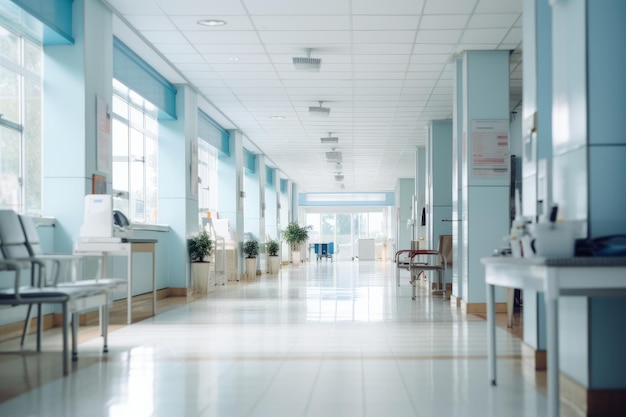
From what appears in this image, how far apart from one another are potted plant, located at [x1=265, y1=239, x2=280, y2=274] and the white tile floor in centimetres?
941

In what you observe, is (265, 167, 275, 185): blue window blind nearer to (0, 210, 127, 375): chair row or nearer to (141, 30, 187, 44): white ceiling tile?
(141, 30, 187, 44): white ceiling tile

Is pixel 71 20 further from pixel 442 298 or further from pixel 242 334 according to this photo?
pixel 442 298

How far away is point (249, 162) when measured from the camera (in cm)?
1730

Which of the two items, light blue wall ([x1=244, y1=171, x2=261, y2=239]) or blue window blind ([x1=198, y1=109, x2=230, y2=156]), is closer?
blue window blind ([x1=198, y1=109, x2=230, y2=156])

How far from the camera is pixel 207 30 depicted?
23.9ft

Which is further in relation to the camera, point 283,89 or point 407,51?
point 283,89

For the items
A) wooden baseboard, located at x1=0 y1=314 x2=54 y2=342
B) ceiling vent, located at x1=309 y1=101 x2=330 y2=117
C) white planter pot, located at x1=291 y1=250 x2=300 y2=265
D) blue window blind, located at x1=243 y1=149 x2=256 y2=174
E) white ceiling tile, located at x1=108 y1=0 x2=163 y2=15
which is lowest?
white planter pot, located at x1=291 y1=250 x2=300 y2=265

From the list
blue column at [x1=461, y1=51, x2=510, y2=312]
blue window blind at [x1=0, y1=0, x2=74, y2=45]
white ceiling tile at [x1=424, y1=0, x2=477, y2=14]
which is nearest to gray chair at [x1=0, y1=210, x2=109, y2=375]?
blue window blind at [x1=0, y1=0, x2=74, y2=45]

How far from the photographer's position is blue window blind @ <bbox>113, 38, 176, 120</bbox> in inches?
314

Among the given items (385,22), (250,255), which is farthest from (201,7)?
(250,255)

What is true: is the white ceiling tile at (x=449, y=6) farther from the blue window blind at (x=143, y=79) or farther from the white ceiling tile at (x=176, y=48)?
the blue window blind at (x=143, y=79)

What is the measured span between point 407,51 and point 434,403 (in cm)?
539

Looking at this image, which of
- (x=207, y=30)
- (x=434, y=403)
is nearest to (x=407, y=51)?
(x=207, y=30)

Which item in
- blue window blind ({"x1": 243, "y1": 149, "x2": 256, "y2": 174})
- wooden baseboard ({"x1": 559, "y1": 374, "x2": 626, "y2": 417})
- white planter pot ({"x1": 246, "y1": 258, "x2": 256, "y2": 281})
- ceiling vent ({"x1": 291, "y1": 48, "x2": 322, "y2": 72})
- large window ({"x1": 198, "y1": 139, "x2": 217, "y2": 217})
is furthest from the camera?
blue window blind ({"x1": 243, "y1": 149, "x2": 256, "y2": 174})
